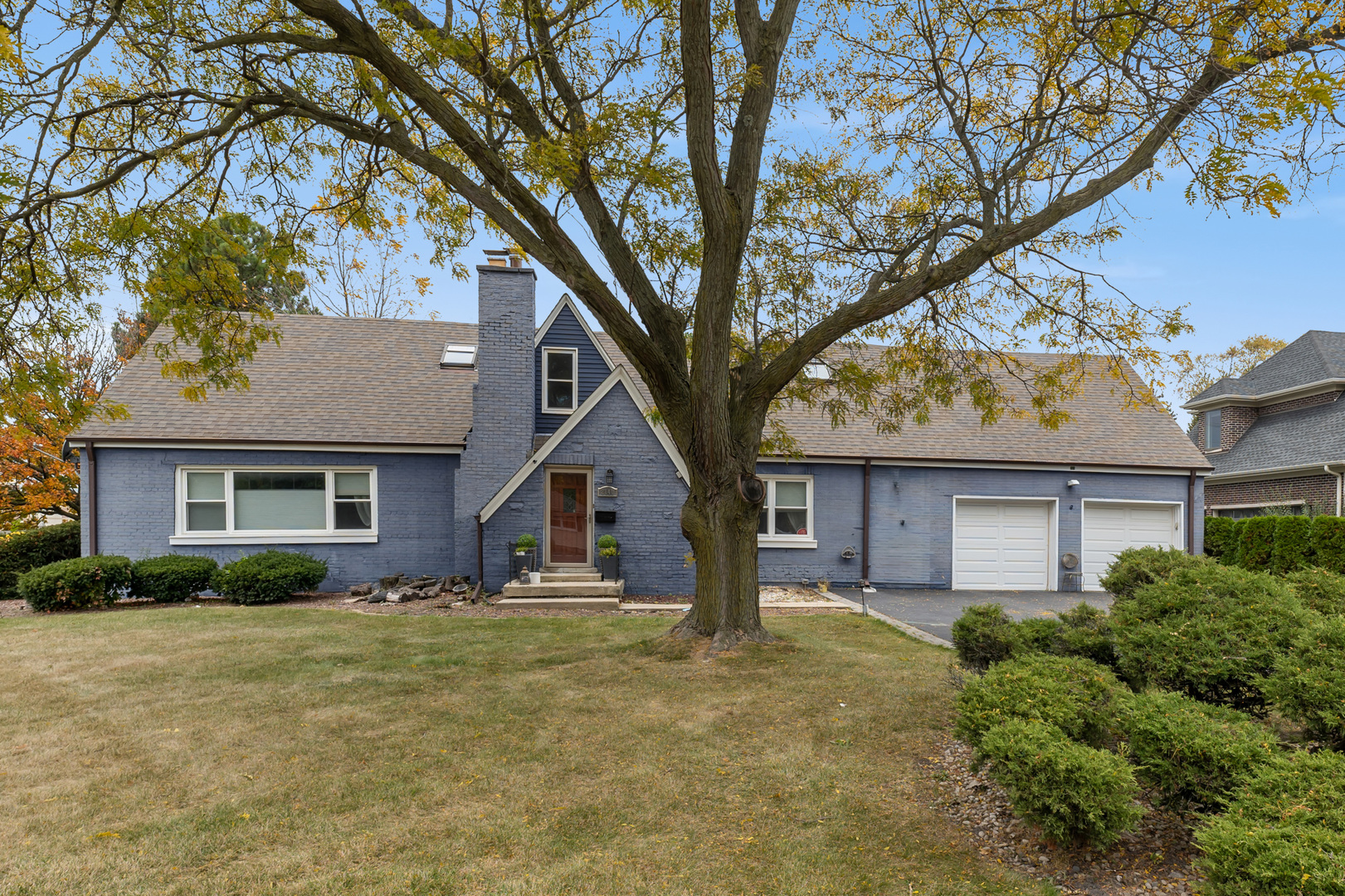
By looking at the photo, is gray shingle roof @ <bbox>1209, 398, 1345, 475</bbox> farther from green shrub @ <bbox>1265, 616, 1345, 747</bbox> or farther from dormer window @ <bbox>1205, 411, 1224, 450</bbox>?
green shrub @ <bbox>1265, 616, 1345, 747</bbox>

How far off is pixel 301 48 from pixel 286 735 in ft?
21.5

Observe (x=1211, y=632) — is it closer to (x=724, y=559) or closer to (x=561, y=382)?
(x=724, y=559)

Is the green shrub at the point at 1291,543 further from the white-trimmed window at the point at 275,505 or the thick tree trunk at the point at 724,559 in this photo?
the white-trimmed window at the point at 275,505

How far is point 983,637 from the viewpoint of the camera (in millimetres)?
6047

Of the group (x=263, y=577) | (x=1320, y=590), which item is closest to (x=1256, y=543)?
(x=1320, y=590)

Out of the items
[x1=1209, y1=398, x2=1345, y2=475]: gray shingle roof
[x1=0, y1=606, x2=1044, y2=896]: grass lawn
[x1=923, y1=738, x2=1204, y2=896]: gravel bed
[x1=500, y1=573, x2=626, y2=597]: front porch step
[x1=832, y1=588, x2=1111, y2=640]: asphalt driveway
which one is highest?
[x1=1209, y1=398, x2=1345, y2=475]: gray shingle roof

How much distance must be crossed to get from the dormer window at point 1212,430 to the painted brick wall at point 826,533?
631 inches

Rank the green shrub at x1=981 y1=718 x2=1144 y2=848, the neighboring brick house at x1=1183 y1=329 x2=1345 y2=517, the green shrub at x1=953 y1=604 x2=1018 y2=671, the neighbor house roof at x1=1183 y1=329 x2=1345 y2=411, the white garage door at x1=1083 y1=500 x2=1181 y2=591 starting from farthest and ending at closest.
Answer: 1. the neighbor house roof at x1=1183 y1=329 x2=1345 y2=411
2. the neighboring brick house at x1=1183 y1=329 x2=1345 y2=517
3. the white garage door at x1=1083 y1=500 x2=1181 y2=591
4. the green shrub at x1=953 y1=604 x2=1018 y2=671
5. the green shrub at x1=981 y1=718 x2=1144 y2=848

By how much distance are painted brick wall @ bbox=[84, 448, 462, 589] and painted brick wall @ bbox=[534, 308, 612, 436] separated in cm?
222

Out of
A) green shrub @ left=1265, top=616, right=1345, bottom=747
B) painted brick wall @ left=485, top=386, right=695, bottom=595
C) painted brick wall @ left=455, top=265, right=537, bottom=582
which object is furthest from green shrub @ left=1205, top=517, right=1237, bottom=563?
painted brick wall @ left=455, top=265, right=537, bottom=582

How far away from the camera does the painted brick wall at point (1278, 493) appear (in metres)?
18.1

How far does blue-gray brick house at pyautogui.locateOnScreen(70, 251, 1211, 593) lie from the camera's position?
532 inches

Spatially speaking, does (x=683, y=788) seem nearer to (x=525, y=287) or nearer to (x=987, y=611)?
(x=987, y=611)

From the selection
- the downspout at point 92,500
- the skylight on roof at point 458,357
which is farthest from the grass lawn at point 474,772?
the skylight on roof at point 458,357
